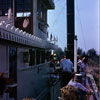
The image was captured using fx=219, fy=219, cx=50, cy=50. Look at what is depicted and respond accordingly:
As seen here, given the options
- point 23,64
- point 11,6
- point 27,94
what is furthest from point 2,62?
point 11,6

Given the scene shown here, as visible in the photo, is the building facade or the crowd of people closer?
the crowd of people

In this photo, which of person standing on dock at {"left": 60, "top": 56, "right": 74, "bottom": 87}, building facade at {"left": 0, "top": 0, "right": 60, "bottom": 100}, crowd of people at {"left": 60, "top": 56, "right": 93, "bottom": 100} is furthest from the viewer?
person standing on dock at {"left": 60, "top": 56, "right": 74, "bottom": 87}

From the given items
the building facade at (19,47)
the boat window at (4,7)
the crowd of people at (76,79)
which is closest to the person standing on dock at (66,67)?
the crowd of people at (76,79)

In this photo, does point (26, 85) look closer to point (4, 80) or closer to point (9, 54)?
point (9, 54)

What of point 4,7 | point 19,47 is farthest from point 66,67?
point 4,7

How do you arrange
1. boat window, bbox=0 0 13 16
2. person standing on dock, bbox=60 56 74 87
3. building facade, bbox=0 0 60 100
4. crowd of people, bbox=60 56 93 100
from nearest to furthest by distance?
crowd of people, bbox=60 56 93 100 → building facade, bbox=0 0 60 100 → person standing on dock, bbox=60 56 74 87 → boat window, bbox=0 0 13 16

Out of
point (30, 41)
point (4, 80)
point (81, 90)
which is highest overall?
point (30, 41)

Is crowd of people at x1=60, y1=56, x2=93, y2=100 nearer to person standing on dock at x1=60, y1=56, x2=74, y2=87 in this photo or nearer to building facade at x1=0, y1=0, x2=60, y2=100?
person standing on dock at x1=60, y1=56, x2=74, y2=87

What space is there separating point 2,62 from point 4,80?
3.95 metres

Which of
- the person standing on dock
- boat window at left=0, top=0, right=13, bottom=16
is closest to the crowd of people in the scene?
the person standing on dock

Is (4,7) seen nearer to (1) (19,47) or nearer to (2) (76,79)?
(1) (19,47)

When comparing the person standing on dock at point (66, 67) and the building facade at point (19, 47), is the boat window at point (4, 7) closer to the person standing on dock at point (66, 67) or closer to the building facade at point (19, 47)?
the building facade at point (19, 47)

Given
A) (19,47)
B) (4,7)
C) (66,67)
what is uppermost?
(4,7)

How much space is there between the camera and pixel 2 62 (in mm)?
6102
